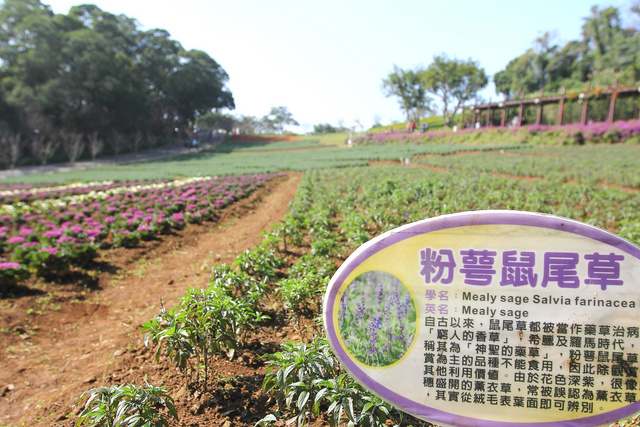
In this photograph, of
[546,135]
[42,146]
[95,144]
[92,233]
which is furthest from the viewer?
[95,144]

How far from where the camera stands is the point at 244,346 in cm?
378

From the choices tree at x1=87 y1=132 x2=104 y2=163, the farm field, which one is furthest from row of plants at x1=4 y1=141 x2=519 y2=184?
the farm field

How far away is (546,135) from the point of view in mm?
32000

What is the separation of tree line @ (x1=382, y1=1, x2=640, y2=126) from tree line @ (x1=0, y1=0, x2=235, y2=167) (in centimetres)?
3975

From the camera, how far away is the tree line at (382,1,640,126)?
138 ft

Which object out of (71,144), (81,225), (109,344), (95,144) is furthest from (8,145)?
(109,344)

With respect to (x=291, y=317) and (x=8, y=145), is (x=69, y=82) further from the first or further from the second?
(x=291, y=317)

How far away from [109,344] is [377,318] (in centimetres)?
363

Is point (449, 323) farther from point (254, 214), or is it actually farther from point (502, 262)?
point (254, 214)

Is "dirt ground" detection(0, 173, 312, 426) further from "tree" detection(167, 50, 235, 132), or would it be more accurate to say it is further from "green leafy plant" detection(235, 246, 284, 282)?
"tree" detection(167, 50, 235, 132)

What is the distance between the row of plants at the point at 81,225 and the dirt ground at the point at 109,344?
1.14 feet


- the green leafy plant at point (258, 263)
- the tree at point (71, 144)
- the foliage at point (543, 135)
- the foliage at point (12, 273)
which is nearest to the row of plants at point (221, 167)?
the foliage at point (543, 135)

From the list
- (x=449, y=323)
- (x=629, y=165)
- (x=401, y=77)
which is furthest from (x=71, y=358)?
(x=401, y=77)

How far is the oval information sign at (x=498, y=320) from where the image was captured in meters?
1.80
